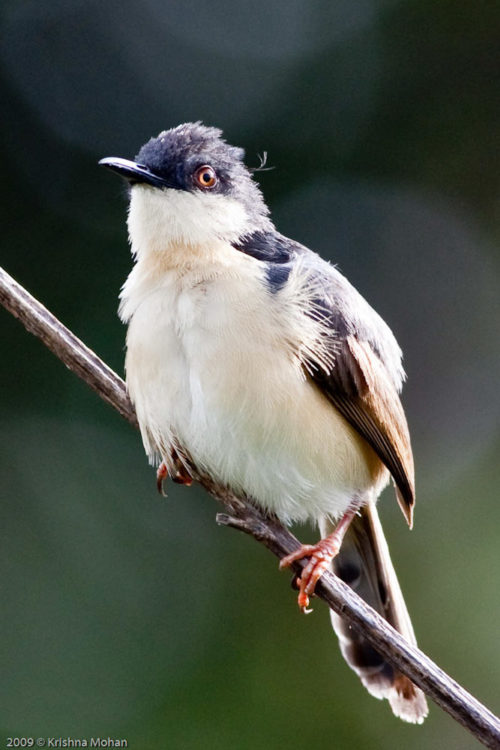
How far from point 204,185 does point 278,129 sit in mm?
2228

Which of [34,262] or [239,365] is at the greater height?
[239,365]

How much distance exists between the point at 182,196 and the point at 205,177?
0.16 metres

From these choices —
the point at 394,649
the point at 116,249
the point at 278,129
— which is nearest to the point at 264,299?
the point at 394,649

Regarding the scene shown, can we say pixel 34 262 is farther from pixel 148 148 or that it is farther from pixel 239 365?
pixel 239 365

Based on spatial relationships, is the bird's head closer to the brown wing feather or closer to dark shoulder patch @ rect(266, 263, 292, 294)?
dark shoulder patch @ rect(266, 263, 292, 294)

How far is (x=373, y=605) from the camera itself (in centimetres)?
420

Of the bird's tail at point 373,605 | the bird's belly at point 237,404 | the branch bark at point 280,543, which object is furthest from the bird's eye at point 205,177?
the bird's tail at point 373,605

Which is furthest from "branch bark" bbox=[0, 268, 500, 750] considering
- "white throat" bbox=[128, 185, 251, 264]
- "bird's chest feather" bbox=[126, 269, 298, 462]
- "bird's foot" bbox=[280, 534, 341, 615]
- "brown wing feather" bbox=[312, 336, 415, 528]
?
"white throat" bbox=[128, 185, 251, 264]

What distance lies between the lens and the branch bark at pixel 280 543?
8.94 ft

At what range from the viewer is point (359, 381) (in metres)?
3.70

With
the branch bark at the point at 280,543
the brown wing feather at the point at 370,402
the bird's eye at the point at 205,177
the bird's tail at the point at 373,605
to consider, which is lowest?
Result: the bird's tail at the point at 373,605

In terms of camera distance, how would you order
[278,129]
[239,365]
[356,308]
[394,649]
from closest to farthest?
[394,649]
[239,365]
[356,308]
[278,129]

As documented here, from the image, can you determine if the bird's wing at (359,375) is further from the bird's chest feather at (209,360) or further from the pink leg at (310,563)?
the pink leg at (310,563)

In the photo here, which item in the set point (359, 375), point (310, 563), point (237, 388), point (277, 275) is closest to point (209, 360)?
point (237, 388)
